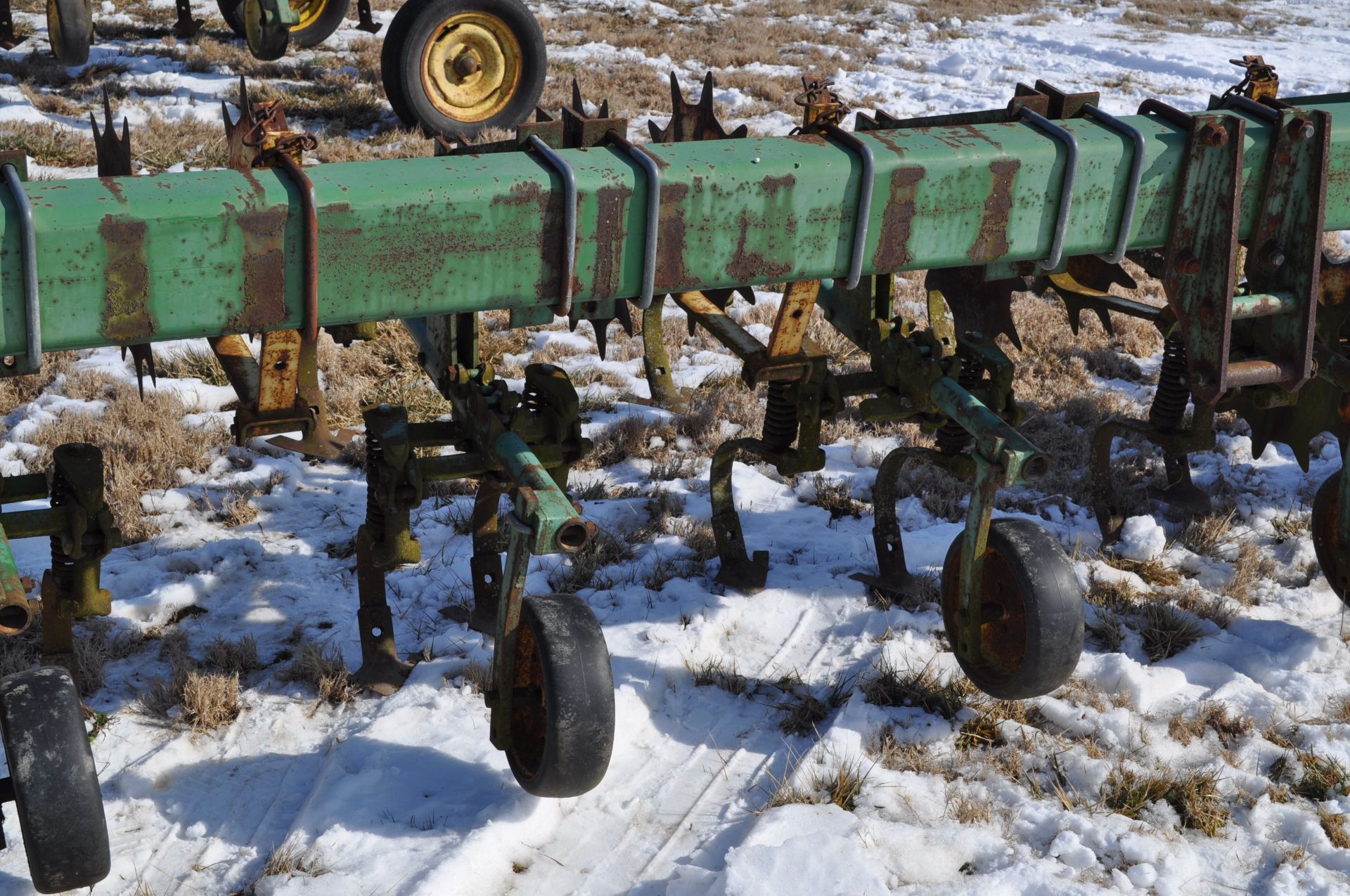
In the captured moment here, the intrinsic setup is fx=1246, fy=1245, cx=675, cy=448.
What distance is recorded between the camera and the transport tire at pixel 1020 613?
10.7ft

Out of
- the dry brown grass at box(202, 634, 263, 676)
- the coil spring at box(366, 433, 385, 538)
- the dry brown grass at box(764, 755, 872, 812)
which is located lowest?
the dry brown grass at box(202, 634, 263, 676)

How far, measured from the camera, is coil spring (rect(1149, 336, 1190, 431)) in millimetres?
4676

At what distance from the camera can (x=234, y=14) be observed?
37.3 ft

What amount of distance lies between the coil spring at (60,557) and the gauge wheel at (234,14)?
8817 millimetres

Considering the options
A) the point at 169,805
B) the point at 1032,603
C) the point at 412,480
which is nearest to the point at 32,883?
the point at 169,805

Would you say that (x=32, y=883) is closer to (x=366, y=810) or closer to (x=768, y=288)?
(x=366, y=810)

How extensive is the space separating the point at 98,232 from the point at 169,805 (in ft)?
5.34

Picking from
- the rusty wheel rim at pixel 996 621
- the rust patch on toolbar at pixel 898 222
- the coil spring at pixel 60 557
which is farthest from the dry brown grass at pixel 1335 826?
the coil spring at pixel 60 557

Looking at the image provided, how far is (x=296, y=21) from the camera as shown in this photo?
950 cm

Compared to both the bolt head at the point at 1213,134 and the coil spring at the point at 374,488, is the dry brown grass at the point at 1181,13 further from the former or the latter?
the coil spring at the point at 374,488

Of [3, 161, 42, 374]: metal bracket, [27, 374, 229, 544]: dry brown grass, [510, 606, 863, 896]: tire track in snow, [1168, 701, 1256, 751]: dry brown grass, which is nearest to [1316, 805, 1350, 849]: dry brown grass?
[1168, 701, 1256, 751]: dry brown grass

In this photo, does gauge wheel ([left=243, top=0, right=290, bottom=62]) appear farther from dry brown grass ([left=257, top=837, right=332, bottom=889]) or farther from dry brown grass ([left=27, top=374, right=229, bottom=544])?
dry brown grass ([left=257, top=837, right=332, bottom=889])

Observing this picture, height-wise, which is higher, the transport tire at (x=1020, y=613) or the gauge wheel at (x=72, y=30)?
the gauge wheel at (x=72, y=30)

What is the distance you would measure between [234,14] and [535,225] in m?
10.1
